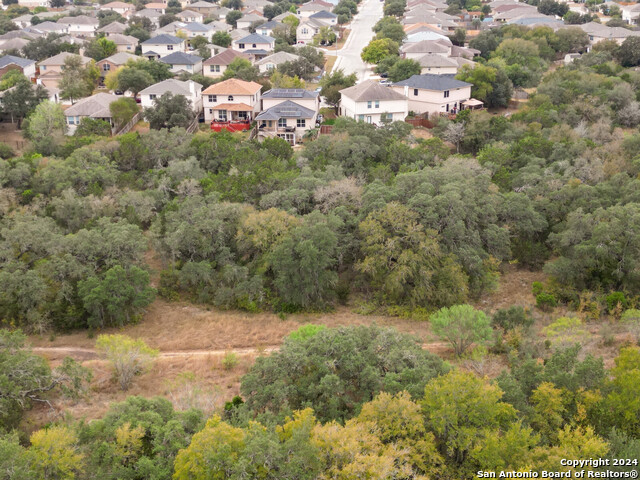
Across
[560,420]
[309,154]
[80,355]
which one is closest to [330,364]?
[560,420]

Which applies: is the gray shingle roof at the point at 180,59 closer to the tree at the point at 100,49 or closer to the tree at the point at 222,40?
the tree at the point at 100,49

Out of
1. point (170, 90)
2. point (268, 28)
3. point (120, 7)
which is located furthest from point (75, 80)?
point (120, 7)

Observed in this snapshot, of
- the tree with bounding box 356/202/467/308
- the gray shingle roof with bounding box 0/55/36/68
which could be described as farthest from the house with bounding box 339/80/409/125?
the gray shingle roof with bounding box 0/55/36/68

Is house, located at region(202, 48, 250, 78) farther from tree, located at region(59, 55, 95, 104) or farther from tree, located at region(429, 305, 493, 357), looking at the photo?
tree, located at region(429, 305, 493, 357)

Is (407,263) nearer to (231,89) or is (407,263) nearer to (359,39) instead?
(231,89)

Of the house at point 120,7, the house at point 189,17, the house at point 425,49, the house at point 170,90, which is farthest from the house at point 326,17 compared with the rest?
the house at point 170,90
